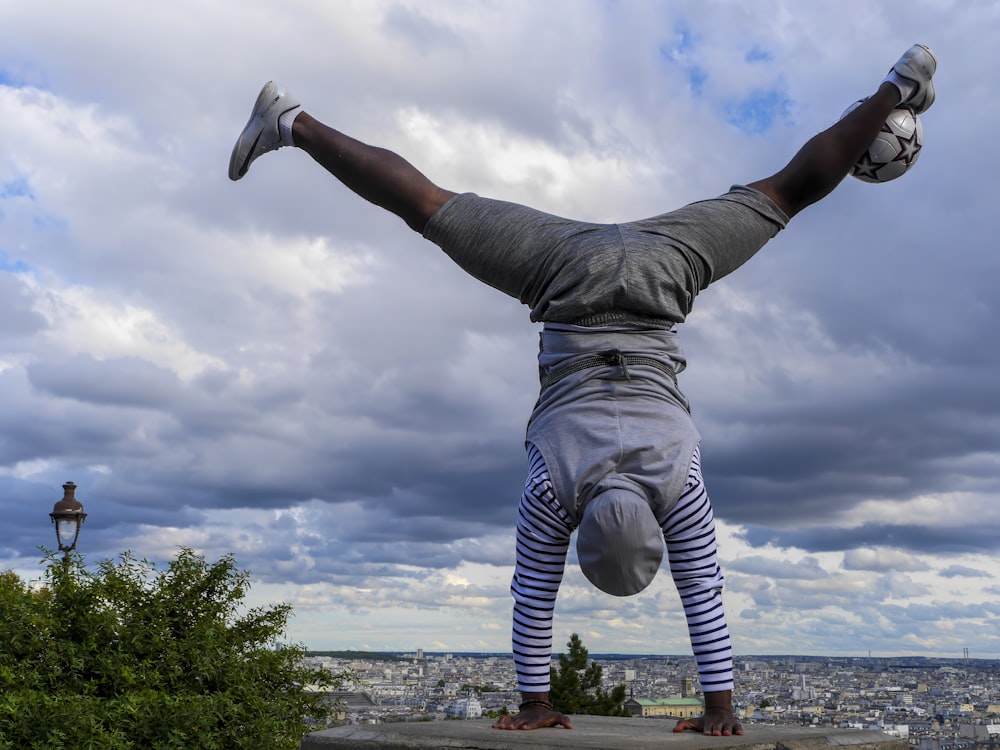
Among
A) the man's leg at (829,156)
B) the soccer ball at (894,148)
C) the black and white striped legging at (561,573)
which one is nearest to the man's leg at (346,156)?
the black and white striped legging at (561,573)

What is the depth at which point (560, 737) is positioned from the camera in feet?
10.9

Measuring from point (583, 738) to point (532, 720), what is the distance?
38 centimetres

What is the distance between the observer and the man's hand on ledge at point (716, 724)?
3.46 metres

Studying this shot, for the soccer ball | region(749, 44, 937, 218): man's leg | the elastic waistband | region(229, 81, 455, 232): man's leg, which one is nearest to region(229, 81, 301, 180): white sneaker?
region(229, 81, 455, 232): man's leg

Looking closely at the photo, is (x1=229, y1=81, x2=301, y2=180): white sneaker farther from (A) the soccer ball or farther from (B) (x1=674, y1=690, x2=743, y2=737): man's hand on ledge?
(B) (x1=674, y1=690, x2=743, y2=737): man's hand on ledge

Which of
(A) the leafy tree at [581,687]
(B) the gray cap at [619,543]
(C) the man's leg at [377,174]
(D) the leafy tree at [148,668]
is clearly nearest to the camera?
(B) the gray cap at [619,543]

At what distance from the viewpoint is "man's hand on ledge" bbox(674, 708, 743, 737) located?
136 inches

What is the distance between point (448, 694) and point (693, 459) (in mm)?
9856

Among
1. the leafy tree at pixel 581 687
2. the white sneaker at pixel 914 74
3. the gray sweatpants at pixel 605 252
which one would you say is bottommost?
the leafy tree at pixel 581 687

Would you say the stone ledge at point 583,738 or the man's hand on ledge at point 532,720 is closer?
the stone ledge at point 583,738

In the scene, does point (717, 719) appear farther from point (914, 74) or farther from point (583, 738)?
point (914, 74)

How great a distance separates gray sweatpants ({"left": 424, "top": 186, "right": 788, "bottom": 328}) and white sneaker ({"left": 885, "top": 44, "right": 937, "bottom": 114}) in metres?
0.73

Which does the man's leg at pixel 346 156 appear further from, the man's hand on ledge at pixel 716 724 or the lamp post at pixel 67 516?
the lamp post at pixel 67 516

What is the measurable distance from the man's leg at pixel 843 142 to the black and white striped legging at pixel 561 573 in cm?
121
